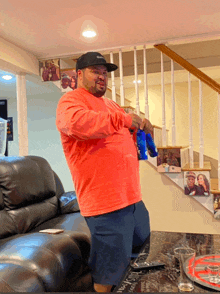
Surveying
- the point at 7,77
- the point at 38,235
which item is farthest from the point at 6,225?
the point at 7,77

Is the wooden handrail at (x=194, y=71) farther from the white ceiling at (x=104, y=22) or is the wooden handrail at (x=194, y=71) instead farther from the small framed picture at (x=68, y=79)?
the small framed picture at (x=68, y=79)

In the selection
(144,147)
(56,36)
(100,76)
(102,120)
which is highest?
(56,36)

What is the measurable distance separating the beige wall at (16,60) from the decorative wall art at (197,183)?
2215 mm

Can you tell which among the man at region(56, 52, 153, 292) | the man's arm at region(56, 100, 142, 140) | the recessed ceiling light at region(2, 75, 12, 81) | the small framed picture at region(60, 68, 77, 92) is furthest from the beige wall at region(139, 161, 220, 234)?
the recessed ceiling light at region(2, 75, 12, 81)

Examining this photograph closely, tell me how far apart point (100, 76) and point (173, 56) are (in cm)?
189

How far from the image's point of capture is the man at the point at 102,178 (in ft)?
3.91

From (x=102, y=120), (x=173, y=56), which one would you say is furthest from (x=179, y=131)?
(x=102, y=120)

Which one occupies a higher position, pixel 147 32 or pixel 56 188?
pixel 147 32

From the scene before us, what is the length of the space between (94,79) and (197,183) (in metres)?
1.93

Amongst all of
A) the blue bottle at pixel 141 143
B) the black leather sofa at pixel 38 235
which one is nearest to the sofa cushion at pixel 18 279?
the black leather sofa at pixel 38 235

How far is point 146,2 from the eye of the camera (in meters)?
2.20

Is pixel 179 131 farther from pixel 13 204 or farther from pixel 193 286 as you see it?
pixel 193 286

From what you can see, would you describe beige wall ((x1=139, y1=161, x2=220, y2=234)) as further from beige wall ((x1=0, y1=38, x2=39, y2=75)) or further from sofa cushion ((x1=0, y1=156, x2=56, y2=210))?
beige wall ((x1=0, y1=38, x2=39, y2=75))

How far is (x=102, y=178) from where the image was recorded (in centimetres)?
125
